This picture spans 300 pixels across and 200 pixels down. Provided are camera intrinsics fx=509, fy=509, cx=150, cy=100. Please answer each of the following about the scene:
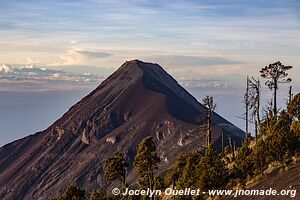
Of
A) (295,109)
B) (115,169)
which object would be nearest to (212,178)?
(115,169)

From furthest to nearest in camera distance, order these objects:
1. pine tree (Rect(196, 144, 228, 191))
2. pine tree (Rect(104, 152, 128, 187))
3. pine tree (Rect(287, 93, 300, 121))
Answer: pine tree (Rect(287, 93, 300, 121)) < pine tree (Rect(104, 152, 128, 187)) < pine tree (Rect(196, 144, 228, 191))

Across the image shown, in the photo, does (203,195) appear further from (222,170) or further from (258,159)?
(258,159)

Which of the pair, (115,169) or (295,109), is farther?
(295,109)

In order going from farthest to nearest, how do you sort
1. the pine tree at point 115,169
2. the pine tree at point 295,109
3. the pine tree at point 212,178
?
the pine tree at point 295,109 < the pine tree at point 115,169 < the pine tree at point 212,178

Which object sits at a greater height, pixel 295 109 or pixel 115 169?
pixel 295 109

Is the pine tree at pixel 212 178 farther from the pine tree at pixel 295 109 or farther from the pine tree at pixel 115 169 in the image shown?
the pine tree at pixel 295 109

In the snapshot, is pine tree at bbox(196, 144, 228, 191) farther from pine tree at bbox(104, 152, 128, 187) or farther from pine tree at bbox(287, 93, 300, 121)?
pine tree at bbox(287, 93, 300, 121)

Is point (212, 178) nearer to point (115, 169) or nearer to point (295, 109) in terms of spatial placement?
point (115, 169)

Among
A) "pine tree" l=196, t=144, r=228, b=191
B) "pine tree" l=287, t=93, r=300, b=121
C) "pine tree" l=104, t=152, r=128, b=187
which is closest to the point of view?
"pine tree" l=196, t=144, r=228, b=191

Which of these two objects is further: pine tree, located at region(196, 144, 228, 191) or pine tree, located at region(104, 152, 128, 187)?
pine tree, located at region(104, 152, 128, 187)

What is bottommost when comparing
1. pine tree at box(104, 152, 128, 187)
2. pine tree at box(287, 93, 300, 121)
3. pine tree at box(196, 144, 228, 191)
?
pine tree at box(104, 152, 128, 187)

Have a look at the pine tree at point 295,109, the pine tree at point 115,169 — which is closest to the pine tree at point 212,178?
the pine tree at point 115,169

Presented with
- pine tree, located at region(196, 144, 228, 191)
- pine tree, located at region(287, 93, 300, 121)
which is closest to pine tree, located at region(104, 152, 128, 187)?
pine tree, located at region(196, 144, 228, 191)

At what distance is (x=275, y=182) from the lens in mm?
45906
